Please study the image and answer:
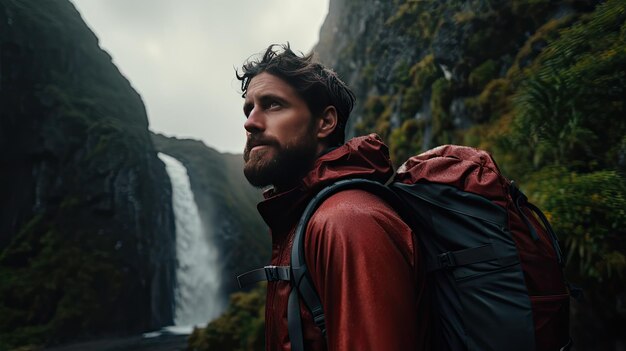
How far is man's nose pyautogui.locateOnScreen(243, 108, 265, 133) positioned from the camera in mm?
1633

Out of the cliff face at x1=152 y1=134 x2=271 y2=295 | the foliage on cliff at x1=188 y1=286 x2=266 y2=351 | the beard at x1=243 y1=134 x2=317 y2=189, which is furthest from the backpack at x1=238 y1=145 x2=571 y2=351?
the cliff face at x1=152 y1=134 x2=271 y2=295

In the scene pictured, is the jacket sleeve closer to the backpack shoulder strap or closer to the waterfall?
the backpack shoulder strap

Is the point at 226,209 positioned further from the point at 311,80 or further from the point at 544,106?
the point at 311,80

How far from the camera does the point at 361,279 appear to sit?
92 centimetres

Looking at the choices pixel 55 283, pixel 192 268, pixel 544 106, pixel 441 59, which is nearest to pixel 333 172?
pixel 544 106

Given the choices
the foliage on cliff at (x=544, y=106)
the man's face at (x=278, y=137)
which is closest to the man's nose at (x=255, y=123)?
the man's face at (x=278, y=137)

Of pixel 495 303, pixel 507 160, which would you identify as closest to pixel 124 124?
pixel 507 160

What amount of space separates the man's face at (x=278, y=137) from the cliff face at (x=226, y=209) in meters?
34.3

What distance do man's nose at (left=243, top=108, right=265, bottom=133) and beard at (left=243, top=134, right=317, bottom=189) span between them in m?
0.05

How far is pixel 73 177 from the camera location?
25.2m

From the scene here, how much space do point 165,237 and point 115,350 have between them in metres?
13.5

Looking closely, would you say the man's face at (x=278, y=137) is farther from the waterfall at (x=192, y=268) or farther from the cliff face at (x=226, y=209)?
the cliff face at (x=226, y=209)

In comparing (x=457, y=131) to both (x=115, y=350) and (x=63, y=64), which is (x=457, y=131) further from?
(x=63, y=64)

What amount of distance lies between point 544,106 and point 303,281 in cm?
650
